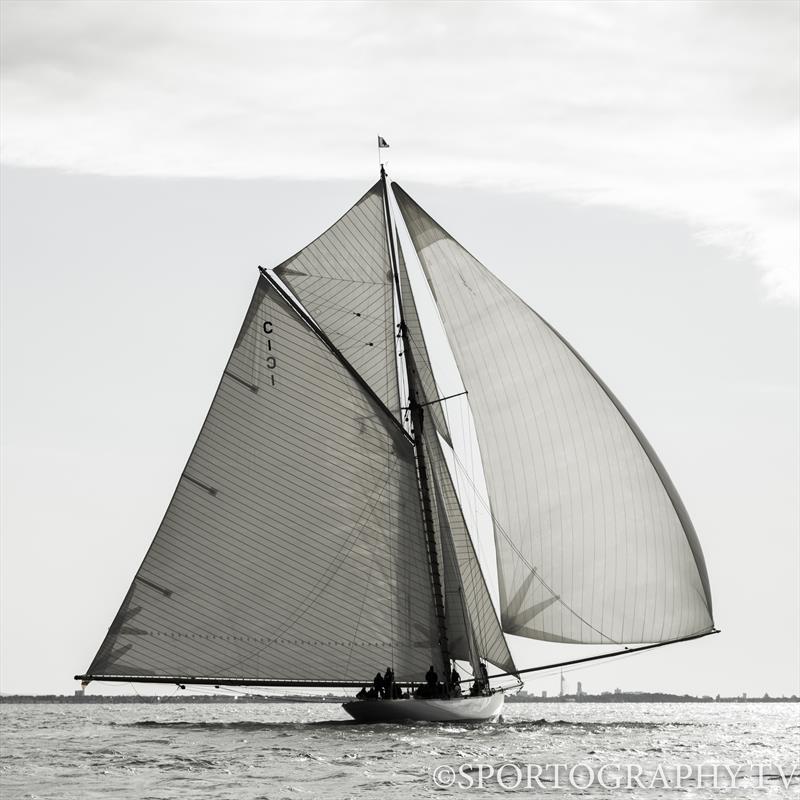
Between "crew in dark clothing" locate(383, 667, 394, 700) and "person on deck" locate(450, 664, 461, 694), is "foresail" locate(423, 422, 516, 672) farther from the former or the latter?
"crew in dark clothing" locate(383, 667, 394, 700)

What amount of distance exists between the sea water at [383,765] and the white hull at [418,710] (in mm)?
419

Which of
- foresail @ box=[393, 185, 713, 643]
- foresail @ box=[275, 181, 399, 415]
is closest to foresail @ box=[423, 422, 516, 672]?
foresail @ box=[393, 185, 713, 643]

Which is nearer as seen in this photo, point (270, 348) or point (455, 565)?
point (270, 348)

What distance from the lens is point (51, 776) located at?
36.8 metres

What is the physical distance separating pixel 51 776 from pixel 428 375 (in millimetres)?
20067

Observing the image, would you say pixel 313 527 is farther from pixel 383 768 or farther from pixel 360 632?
pixel 383 768

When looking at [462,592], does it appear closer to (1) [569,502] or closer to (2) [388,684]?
(2) [388,684]

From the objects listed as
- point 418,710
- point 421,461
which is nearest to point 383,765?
point 418,710

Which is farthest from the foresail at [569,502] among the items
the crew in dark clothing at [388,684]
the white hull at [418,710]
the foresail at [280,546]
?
the crew in dark clothing at [388,684]

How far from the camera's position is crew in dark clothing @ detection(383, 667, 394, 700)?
48906 mm

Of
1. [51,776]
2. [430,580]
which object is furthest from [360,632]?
[51,776]

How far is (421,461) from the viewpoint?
168 ft

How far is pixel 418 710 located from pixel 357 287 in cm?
1391

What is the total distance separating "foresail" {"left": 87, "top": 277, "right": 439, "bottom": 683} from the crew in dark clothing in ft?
0.85
